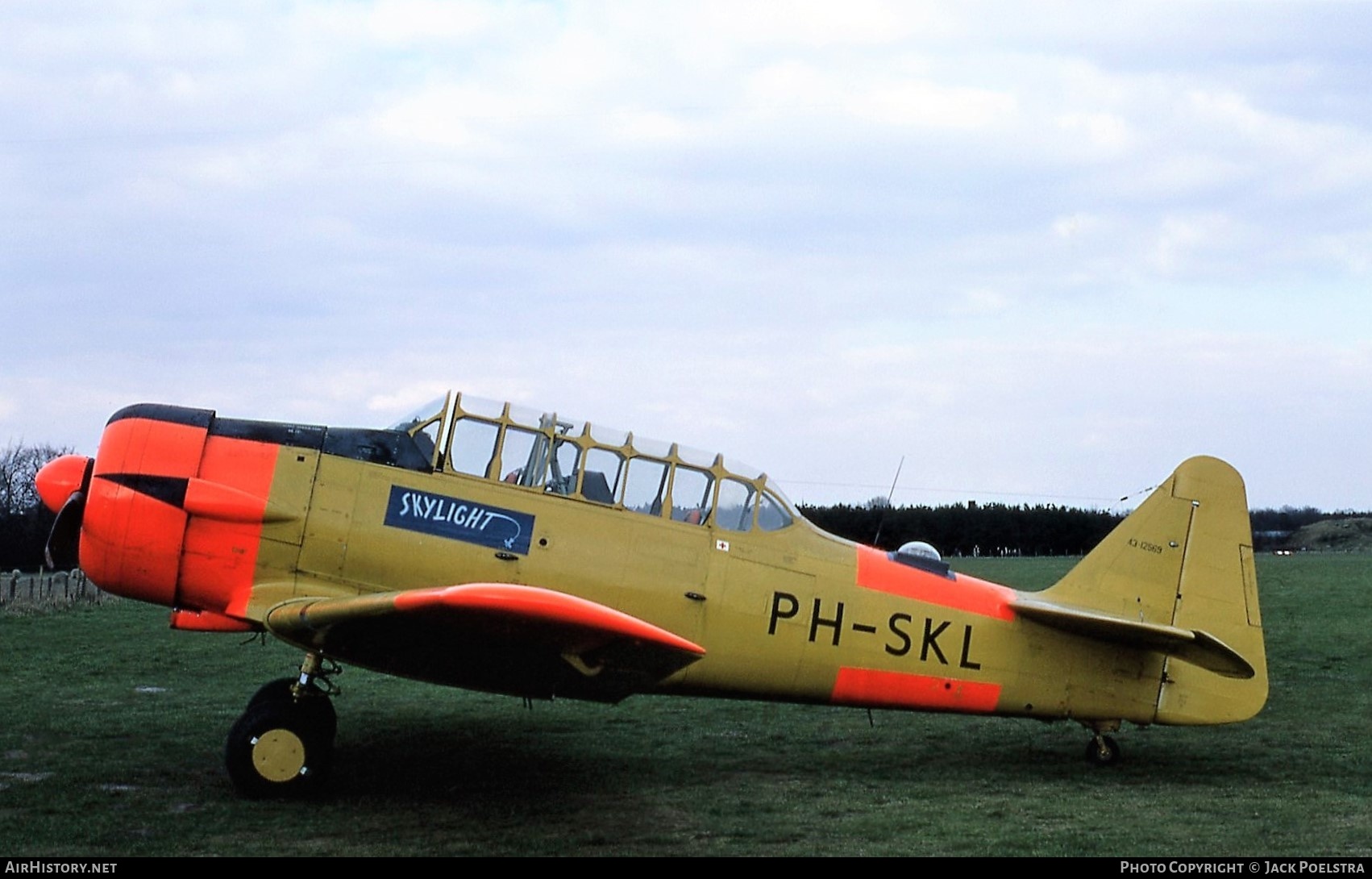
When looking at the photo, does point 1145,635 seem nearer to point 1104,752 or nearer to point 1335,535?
point 1104,752

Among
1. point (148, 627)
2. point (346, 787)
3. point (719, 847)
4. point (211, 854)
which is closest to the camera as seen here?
point (211, 854)

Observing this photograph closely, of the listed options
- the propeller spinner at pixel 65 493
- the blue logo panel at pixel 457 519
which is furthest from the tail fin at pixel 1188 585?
the propeller spinner at pixel 65 493

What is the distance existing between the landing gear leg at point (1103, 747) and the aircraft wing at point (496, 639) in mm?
3841

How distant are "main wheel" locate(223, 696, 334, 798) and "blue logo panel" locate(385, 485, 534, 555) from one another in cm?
136

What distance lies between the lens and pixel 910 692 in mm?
9266

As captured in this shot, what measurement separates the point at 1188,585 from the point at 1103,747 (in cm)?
150

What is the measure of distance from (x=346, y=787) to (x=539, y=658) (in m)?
1.87

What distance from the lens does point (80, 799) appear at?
754 cm

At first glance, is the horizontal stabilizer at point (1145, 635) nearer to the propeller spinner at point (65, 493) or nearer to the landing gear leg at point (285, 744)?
the landing gear leg at point (285, 744)

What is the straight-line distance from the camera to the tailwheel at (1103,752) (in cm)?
952

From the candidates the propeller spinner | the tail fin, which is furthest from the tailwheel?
the propeller spinner

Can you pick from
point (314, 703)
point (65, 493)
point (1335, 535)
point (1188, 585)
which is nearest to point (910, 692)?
point (1188, 585)

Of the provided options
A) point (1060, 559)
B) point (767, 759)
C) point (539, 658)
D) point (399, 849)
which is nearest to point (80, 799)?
point (399, 849)
